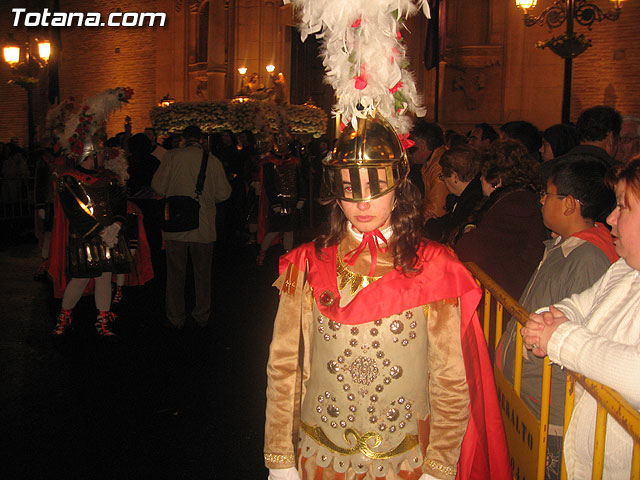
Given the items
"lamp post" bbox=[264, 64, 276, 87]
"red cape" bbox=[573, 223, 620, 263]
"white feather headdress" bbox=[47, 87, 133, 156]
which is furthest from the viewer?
"lamp post" bbox=[264, 64, 276, 87]

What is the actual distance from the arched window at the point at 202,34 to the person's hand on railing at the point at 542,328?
1125 inches

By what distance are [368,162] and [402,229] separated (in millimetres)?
325

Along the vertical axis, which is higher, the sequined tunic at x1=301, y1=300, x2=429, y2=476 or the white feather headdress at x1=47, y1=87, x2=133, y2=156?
the white feather headdress at x1=47, y1=87, x2=133, y2=156

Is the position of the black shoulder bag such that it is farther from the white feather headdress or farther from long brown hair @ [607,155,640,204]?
long brown hair @ [607,155,640,204]

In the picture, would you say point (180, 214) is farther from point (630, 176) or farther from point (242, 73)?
point (242, 73)

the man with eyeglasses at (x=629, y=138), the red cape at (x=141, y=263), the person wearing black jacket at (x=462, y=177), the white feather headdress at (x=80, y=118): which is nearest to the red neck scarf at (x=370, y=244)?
the person wearing black jacket at (x=462, y=177)

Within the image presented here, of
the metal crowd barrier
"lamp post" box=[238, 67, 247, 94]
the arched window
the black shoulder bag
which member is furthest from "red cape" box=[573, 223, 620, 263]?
the arched window

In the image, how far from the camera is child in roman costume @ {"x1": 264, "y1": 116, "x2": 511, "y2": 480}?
2344mm

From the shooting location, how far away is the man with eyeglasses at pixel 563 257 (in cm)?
269

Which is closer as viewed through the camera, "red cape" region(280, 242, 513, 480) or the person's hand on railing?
the person's hand on railing

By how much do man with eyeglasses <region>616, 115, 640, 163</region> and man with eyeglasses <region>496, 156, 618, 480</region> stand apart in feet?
10.9

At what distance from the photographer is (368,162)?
7.63 feet

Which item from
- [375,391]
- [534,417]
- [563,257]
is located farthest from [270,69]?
[375,391]

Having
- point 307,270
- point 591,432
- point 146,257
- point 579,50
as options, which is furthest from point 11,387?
point 579,50
